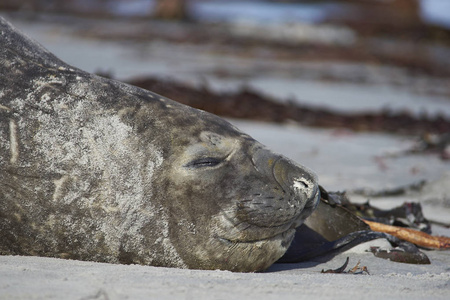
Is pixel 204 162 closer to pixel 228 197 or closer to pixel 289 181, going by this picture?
pixel 228 197

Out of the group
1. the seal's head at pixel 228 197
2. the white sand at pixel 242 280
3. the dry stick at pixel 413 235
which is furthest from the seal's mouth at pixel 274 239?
the dry stick at pixel 413 235

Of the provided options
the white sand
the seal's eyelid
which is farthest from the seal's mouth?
the seal's eyelid

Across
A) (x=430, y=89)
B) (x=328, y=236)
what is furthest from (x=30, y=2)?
(x=328, y=236)

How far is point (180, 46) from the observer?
51.8 feet

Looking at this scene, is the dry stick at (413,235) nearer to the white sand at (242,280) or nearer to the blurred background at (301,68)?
the white sand at (242,280)

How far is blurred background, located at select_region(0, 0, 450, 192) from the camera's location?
20.3ft

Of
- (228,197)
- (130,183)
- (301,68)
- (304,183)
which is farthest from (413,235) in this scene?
(301,68)

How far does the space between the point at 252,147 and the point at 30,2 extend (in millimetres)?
23668

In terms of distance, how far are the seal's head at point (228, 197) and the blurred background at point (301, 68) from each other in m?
2.00

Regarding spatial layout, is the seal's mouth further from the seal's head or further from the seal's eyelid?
the seal's eyelid

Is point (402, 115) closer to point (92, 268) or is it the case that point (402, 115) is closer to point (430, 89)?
point (430, 89)

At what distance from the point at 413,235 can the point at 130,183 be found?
176 centimetres

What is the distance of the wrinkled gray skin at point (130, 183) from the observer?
2.47 metres

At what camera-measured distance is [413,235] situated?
11.5 feet
